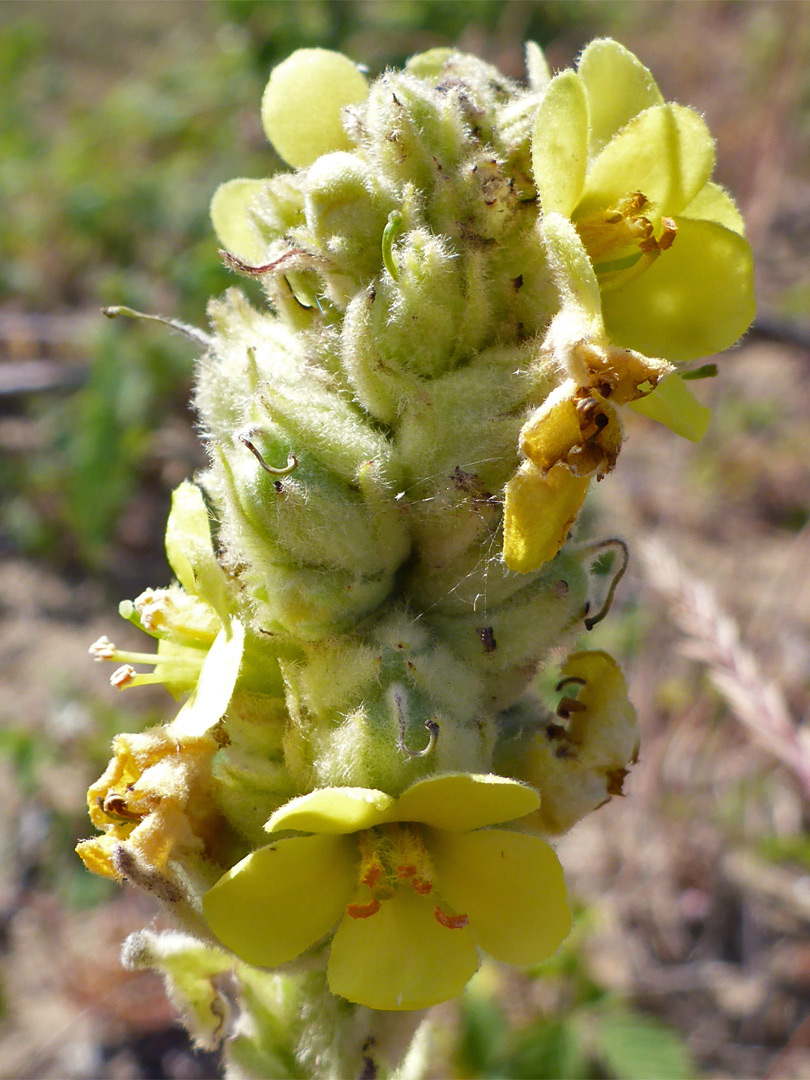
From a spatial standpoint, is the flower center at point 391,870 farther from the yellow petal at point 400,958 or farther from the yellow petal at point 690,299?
the yellow petal at point 690,299

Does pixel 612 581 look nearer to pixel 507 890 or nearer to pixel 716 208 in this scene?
pixel 507 890

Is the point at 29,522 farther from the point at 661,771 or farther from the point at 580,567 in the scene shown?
the point at 580,567

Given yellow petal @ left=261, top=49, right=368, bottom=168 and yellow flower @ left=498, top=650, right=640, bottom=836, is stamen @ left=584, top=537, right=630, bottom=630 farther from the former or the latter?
yellow petal @ left=261, top=49, right=368, bottom=168

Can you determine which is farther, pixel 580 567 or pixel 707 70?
pixel 707 70

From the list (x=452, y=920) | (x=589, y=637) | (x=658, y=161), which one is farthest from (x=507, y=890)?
(x=589, y=637)

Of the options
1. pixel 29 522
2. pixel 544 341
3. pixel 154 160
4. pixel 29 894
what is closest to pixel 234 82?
pixel 154 160

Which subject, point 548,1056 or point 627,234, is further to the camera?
point 548,1056

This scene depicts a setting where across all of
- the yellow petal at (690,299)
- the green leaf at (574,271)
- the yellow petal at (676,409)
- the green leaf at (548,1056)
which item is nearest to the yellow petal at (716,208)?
the yellow petal at (690,299)
